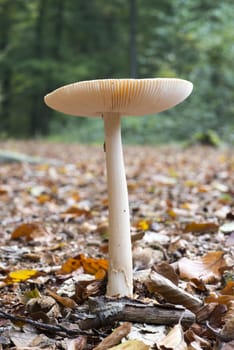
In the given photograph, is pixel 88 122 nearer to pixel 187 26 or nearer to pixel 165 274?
pixel 187 26

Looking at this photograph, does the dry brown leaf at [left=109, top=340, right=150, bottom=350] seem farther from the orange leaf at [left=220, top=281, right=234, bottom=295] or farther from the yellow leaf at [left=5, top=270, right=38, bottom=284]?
the yellow leaf at [left=5, top=270, right=38, bottom=284]

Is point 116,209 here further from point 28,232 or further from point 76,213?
point 76,213

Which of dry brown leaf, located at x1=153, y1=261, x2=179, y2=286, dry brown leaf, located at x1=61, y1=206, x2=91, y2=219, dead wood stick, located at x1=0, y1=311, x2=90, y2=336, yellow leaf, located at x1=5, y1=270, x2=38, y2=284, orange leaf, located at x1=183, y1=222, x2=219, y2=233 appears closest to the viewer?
dead wood stick, located at x1=0, y1=311, x2=90, y2=336

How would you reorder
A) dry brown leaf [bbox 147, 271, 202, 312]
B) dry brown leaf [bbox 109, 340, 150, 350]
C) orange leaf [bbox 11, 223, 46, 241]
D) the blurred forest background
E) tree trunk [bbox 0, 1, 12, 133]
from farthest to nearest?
1. tree trunk [bbox 0, 1, 12, 133]
2. the blurred forest background
3. orange leaf [bbox 11, 223, 46, 241]
4. dry brown leaf [bbox 147, 271, 202, 312]
5. dry brown leaf [bbox 109, 340, 150, 350]

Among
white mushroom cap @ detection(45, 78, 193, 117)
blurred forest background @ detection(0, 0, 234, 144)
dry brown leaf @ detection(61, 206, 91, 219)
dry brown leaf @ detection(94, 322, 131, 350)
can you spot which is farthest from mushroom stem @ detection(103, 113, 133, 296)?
blurred forest background @ detection(0, 0, 234, 144)

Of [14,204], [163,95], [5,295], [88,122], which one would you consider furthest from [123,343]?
[88,122]

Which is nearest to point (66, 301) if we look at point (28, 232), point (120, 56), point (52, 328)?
point (52, 328)
